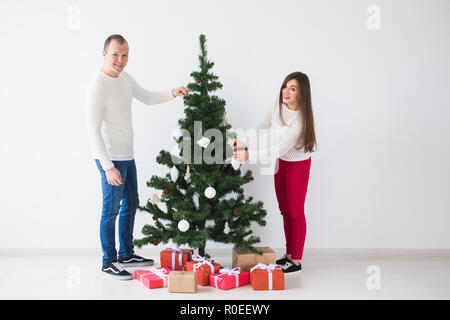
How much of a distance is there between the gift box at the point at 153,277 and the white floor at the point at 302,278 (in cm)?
4

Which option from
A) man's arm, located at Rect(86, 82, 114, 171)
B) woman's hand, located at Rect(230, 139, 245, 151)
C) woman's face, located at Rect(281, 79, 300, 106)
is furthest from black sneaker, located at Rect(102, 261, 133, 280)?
woman's face, located at Rect(281, 79, 300, 106)

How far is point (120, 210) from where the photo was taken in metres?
2.70

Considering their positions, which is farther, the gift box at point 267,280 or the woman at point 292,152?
the woman at point 292,152

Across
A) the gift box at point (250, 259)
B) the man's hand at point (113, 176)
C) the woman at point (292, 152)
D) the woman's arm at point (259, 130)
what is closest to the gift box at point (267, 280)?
the gift box at point (250, 259)

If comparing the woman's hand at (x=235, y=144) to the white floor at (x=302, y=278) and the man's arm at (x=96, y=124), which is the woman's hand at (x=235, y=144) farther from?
the white floor at (x=302, y=278)

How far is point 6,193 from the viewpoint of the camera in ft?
9.75

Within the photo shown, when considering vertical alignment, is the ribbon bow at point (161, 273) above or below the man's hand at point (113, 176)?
below

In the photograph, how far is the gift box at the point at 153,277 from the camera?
2.31m

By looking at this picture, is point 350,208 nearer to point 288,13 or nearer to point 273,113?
point 273,113

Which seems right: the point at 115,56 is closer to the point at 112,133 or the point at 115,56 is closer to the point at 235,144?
the point at 112,133

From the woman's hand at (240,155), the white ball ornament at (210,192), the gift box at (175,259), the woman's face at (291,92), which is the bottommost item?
the gift box at (175,259)

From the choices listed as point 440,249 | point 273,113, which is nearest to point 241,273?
point 273,113

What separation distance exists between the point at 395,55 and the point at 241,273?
1846 millimetres

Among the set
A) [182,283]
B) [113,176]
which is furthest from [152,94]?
[182,283]
